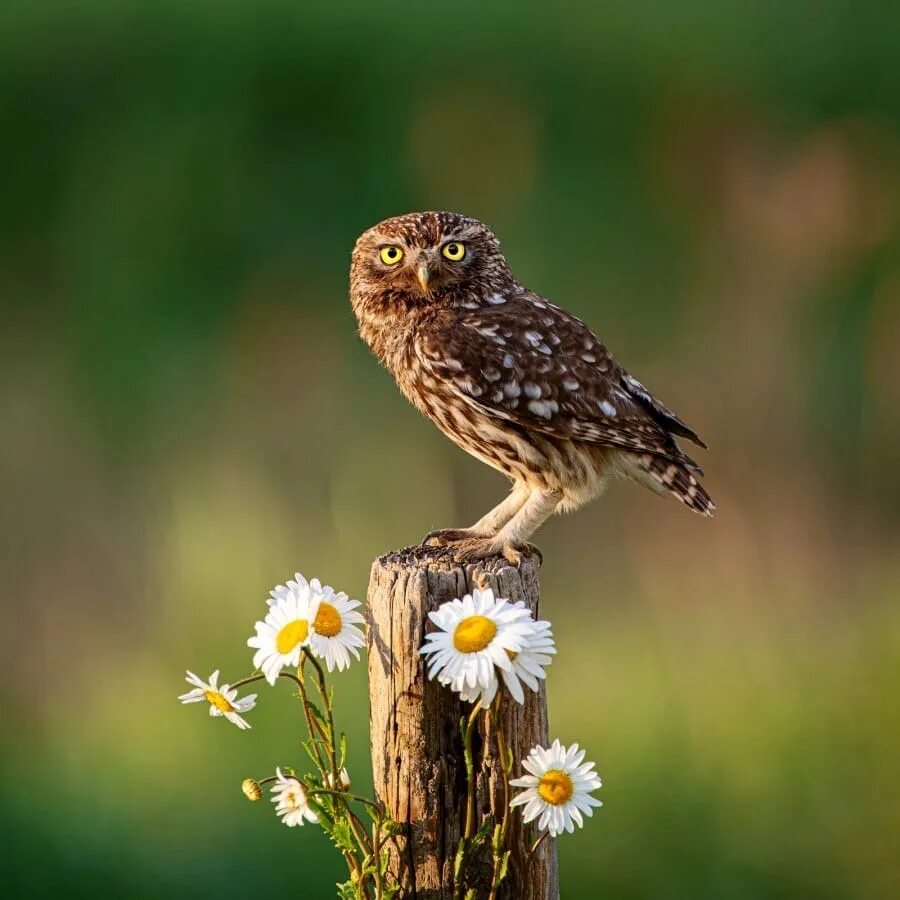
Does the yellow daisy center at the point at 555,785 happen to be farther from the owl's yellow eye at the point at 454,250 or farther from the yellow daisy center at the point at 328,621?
the owl's yellow eye at the point at 454,250

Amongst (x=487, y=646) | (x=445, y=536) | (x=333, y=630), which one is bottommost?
(x=487, y=646)

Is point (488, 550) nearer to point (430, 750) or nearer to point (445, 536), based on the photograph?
point (445, 536)

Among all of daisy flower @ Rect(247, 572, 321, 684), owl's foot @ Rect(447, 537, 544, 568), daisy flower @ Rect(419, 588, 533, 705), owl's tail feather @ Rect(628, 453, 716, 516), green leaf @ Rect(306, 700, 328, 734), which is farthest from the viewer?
owl's tail feather @ Rect(628, 453, 716, 516)

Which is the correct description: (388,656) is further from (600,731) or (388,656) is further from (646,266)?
(646,266)

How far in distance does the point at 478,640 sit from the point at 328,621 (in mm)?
289

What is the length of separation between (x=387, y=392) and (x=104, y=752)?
60.5 inches

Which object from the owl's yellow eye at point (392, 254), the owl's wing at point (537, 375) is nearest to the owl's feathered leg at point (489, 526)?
the owl's wing at point (537, 375)

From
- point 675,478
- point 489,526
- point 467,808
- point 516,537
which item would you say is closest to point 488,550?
point 516,537

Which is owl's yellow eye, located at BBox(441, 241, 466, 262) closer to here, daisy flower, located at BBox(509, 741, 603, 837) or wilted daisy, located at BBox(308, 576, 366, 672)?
wilted daisy, located at BBox(308, 576, 366, 672)

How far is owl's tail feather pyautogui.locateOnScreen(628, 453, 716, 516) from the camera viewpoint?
11.3ft

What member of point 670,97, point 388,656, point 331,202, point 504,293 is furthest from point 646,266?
point 388,656

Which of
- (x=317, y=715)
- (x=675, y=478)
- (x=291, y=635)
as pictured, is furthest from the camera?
(x=675, y=478)

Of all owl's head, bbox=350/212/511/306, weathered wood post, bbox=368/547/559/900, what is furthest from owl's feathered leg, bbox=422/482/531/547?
weathered wood post, bbox=368/547/559/900

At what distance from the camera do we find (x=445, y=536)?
3.37 meters
